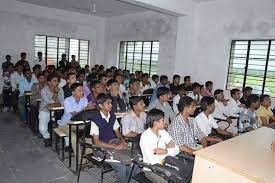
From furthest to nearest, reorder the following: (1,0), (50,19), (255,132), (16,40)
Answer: (50,19)
(16,40)
(1,0)
(255,132)

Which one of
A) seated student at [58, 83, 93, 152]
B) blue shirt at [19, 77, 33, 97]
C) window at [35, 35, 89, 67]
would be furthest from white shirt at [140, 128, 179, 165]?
window at [35, 35, 89, 67]

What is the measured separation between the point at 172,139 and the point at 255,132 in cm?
107

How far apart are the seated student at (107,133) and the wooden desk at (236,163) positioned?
0.85m

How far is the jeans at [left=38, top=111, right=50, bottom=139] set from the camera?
13.8ft

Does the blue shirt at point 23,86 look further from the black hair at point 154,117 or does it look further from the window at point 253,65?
the window at point 253,65

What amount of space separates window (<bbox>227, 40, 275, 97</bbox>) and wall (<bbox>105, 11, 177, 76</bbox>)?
1909mm

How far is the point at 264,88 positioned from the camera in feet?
19.2

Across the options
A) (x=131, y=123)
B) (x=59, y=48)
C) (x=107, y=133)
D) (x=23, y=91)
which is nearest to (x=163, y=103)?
(x=131, y=123)

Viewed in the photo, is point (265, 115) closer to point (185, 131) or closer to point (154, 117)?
point (185, 131)

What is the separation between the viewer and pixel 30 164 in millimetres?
3461

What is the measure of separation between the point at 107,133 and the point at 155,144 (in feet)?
2.42

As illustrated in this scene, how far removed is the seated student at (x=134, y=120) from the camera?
309 cm

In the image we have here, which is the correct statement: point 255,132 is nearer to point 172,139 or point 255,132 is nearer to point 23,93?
point 172,139

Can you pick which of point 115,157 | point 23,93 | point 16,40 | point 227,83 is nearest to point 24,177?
point 115,157
